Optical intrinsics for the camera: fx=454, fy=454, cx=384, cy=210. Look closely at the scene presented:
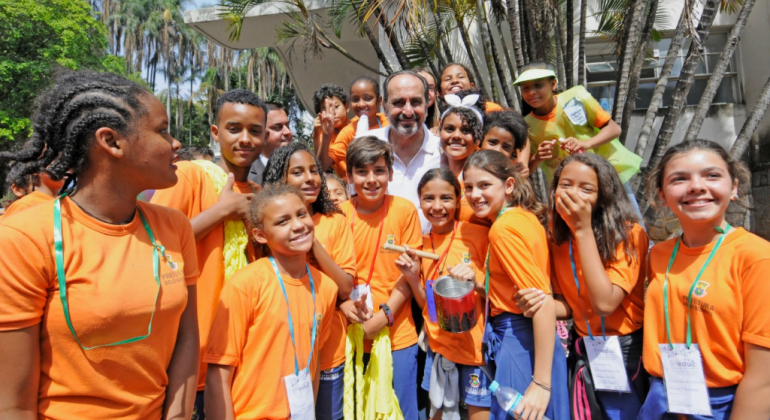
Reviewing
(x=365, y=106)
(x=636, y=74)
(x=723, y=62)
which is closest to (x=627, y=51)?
(x=636, y=74)

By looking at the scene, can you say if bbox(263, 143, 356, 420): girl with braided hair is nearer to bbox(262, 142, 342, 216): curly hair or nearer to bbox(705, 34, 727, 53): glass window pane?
bbox(262, 142, 342, 216): curly hair

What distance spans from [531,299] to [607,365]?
49 cm

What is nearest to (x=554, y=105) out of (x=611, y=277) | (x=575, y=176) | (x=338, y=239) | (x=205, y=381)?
(x=575, y=176)

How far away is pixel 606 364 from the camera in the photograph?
2.20 metres

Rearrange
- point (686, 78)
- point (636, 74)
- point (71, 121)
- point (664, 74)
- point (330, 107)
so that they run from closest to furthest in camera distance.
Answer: point (71, 121)
point (330, 107)
point (686, 78)
point (664, 74)
point (636, 74)

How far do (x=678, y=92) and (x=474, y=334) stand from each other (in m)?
5.06

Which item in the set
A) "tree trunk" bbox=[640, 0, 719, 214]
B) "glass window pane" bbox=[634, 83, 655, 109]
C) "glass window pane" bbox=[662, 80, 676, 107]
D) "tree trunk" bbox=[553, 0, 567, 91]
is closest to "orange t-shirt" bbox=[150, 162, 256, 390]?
"tree trunk" bbox=[640, 0, 719, 214]

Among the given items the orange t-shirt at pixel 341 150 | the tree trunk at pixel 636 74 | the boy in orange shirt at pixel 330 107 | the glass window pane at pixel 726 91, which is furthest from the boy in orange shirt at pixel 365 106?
the glass window pane at pixel 726 91

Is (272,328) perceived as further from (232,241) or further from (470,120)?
(470,120)

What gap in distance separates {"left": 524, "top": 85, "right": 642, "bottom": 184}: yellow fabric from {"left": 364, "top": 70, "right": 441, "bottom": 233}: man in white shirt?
3.07 ft

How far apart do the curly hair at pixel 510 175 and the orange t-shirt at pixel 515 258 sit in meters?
0.11

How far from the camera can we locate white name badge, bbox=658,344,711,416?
1.90 metres

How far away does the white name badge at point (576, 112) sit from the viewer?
3.74m

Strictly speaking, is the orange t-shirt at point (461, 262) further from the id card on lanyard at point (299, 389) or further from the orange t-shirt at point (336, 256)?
the id card on lanyard at point (299, 389)
